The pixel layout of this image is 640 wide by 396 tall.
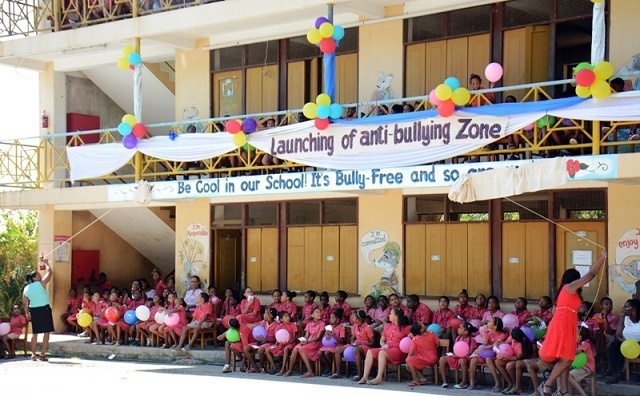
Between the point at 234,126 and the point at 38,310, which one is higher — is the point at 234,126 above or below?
above

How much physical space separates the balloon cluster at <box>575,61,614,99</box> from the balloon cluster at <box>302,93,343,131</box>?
458cm

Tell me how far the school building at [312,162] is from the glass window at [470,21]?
0.09 ft

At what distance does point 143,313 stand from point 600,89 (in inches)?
404

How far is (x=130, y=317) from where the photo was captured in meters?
19.6

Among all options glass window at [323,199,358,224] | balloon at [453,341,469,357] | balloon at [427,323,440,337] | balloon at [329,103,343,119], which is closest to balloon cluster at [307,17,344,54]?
balloon at [329,103,343,119]

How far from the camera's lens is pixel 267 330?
54.7 ft

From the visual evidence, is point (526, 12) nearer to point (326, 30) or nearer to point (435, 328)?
point (326, 30)

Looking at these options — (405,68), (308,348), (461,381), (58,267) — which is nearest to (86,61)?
(58,267)

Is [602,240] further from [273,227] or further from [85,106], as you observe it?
[85,106]

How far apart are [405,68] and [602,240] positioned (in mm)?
5031

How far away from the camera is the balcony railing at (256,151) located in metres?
14.5

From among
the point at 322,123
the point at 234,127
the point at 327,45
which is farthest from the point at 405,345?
the point at 234,127

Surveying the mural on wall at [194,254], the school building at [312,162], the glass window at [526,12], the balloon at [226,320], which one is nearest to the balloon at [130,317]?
the mural on wall at [194,254]

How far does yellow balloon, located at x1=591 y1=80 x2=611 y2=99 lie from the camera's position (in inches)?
535
